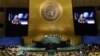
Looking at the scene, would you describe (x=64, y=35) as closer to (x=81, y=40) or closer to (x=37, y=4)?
(x=81, y=40)

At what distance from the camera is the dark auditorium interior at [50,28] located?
25.7ft

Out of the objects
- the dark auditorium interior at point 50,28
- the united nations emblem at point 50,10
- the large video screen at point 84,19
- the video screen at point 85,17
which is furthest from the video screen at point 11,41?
the video screen at point 85,17

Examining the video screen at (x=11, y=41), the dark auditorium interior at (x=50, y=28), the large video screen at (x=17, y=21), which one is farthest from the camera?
the large video screen at (x=17, y=21)

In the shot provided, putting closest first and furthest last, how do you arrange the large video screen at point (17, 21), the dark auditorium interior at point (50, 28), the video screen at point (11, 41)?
the dark auditorium interior at point (50, 28)
the video screen at point (11, 41)
the large video screen at point (17, 21)

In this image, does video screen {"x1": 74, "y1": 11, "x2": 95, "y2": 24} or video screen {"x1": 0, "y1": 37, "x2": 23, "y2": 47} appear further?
video screen {"x1": 74, "y1": 11, "x2": 95, "y2": 24}

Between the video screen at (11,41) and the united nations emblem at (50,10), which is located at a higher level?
the united nations emblem at (50,10)

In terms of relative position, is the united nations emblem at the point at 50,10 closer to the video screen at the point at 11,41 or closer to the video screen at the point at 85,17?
the video screen at the point at 11,41

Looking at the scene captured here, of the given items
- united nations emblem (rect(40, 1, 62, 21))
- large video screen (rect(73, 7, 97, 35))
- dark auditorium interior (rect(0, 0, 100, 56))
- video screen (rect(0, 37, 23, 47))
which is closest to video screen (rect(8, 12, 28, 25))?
dark auditorium interior (rect(0, 0, 100, 56))

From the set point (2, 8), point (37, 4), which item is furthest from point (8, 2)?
point (37, 4)

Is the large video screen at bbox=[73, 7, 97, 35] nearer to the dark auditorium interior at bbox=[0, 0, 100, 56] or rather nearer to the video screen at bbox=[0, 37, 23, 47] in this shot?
the dark auditorium interior at bbox=[0, 0, 100, 56]

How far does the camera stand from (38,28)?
9125 millimetres

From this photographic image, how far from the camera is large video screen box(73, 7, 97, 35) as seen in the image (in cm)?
1044

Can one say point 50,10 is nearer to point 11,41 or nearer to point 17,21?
point 11,41

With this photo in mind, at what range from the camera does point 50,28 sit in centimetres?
916
